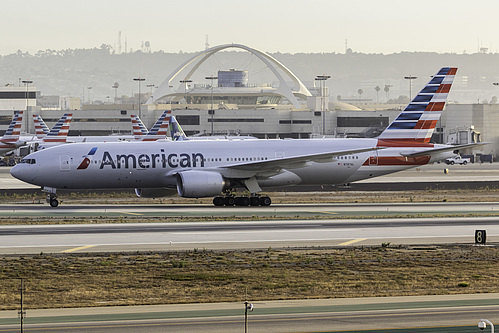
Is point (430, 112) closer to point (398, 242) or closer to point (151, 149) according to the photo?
point (151, 149)

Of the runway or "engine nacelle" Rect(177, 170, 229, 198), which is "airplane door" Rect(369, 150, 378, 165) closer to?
"engine nacelle" Rect(177, 170, 229, 198)

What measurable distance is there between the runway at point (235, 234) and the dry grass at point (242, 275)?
90.0 inches

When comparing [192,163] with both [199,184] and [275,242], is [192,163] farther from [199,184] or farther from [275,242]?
[275,242]

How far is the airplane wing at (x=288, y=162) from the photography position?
187ft

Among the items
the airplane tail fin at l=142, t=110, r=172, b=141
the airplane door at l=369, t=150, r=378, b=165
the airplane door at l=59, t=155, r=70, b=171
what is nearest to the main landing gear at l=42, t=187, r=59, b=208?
the airplane door at l=59, t=155, r=70, b=171

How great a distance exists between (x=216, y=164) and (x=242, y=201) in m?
3.16

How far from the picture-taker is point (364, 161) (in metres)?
60.9

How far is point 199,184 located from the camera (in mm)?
55969

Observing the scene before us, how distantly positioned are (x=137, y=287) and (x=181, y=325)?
6012mm

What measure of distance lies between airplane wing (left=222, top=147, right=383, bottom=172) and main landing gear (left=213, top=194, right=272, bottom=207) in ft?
6.62

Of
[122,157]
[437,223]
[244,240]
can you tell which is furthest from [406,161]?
[244,240]

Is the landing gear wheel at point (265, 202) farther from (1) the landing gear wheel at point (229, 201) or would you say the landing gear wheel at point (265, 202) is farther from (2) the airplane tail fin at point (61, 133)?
(2) the airplane tail fin at point (61, 133)

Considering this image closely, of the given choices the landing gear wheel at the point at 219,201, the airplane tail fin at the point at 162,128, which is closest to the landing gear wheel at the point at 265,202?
the landing gear wheel at the point at 219,201

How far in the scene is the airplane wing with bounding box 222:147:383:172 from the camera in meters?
56.9
